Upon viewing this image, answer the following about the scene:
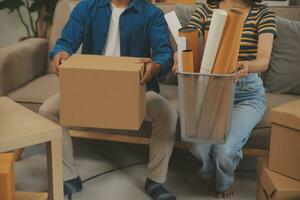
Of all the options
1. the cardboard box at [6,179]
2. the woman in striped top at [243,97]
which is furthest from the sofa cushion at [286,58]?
the cardboard box at [6,179]

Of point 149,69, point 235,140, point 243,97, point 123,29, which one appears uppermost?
point 123,29

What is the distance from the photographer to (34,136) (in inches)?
56.0

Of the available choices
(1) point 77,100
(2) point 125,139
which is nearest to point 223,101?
(1) point 77,100

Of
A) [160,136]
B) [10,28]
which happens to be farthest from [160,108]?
[10,28]

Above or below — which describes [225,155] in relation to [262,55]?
below

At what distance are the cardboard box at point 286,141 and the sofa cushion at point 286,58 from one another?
659 mm

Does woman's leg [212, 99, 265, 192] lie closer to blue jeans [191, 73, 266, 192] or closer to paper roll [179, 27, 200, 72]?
blue jeans [191, 73, 266, 192]

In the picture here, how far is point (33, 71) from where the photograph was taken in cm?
248

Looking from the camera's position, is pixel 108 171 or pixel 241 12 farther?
pixel 108 171

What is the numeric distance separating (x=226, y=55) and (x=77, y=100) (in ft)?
1.79

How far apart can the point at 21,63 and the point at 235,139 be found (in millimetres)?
1196

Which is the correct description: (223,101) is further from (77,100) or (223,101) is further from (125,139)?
(125,139)

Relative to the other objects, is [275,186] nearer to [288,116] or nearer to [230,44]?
[288,116]

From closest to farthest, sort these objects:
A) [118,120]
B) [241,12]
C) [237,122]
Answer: [241,12]
[118,120]
[237,122]
